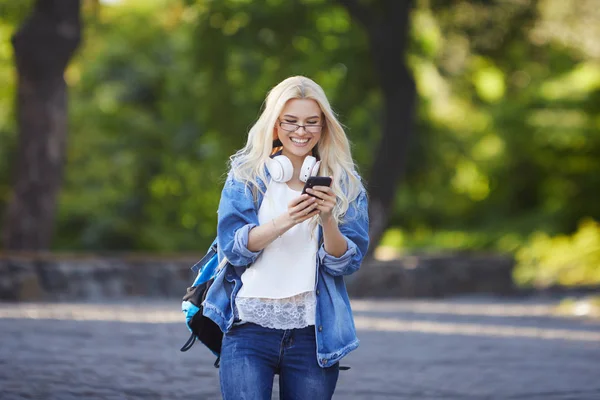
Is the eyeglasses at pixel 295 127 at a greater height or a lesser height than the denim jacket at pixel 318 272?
greater

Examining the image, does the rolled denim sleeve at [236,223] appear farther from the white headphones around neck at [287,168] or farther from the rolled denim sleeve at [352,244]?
the rolled denim sleeve at [352,244]

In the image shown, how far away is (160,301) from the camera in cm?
1681

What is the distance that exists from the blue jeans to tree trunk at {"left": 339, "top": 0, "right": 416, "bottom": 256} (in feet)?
55.2

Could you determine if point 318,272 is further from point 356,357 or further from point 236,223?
point 356,357

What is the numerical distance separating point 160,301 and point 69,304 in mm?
1901

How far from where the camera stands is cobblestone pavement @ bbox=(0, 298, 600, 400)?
7.46m

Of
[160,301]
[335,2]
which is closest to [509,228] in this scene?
[335,2]

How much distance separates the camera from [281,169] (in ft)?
14.3

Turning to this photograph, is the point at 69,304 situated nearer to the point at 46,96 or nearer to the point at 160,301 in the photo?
the point at 160,301

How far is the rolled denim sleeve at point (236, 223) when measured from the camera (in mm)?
4273

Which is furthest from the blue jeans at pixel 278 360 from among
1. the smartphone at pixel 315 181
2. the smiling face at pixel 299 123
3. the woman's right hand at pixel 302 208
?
the smiling face at pixel 299 123

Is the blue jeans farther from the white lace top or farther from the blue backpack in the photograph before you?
the blue backpack

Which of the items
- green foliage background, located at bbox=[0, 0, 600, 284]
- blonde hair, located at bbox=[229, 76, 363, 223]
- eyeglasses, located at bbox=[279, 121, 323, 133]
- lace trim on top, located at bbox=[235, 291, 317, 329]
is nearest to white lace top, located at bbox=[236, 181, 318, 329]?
lace trim on top, located at bbox=[235, 291, 317, 329]

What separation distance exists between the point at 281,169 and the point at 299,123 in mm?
205
